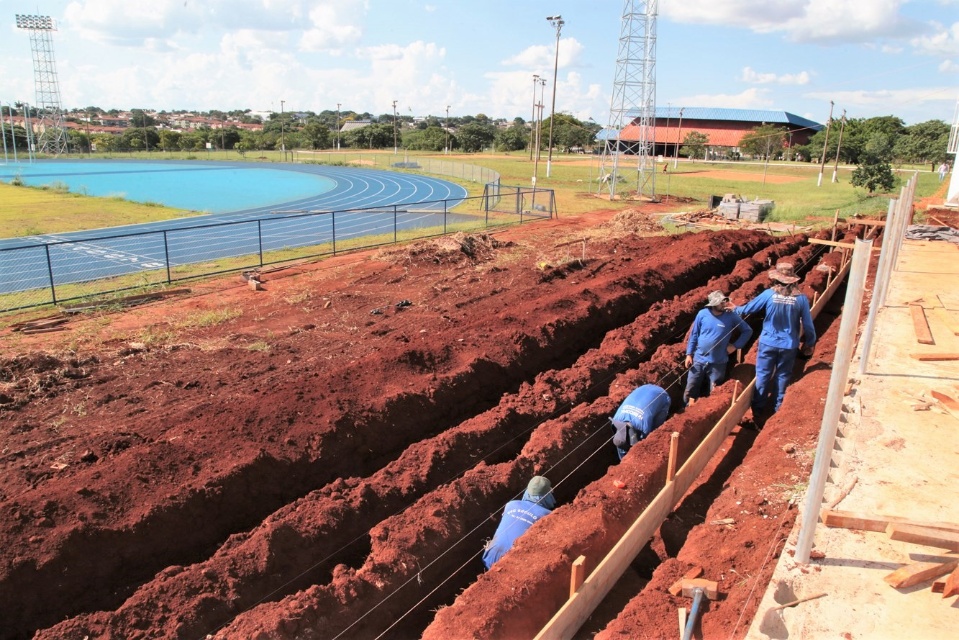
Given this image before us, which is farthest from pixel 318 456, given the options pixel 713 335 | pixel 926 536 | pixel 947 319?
pixel 947 319

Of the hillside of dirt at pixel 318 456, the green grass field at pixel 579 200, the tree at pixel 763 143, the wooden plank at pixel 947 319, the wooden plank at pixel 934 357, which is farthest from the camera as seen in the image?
the tree at pixel 763 143

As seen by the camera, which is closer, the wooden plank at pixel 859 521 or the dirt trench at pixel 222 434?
the wooden plank at pixel 859 521

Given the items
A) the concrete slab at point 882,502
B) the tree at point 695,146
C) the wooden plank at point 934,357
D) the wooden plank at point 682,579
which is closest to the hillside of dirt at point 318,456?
the wooden plank at point 682,579

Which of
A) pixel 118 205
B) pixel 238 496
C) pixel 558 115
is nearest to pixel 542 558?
pixel 238 496

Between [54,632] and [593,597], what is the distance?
4.34m

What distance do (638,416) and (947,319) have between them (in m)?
7.99

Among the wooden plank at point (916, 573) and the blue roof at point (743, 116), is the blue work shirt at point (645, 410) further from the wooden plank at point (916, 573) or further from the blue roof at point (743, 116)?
the blue roof at point (743, 116)

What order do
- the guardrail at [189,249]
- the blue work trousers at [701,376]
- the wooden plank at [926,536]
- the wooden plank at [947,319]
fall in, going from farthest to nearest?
the guardrail at [189,249] < the wooden plank at [947,319] < the blue work trousers at [701,376] < the wooden plank at [926,536]

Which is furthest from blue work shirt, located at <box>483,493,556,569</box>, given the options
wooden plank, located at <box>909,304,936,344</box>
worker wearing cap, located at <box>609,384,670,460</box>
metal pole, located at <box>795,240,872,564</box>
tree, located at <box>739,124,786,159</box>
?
tree, located at <box>739,124,786,159</box>

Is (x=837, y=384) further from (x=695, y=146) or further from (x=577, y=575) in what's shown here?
(x=695, y=146)

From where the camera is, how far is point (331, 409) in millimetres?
8430

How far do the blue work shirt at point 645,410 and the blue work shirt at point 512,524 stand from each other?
6.46 ft

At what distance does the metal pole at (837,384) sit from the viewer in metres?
4.82

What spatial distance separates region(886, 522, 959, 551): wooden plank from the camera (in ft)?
18.0
